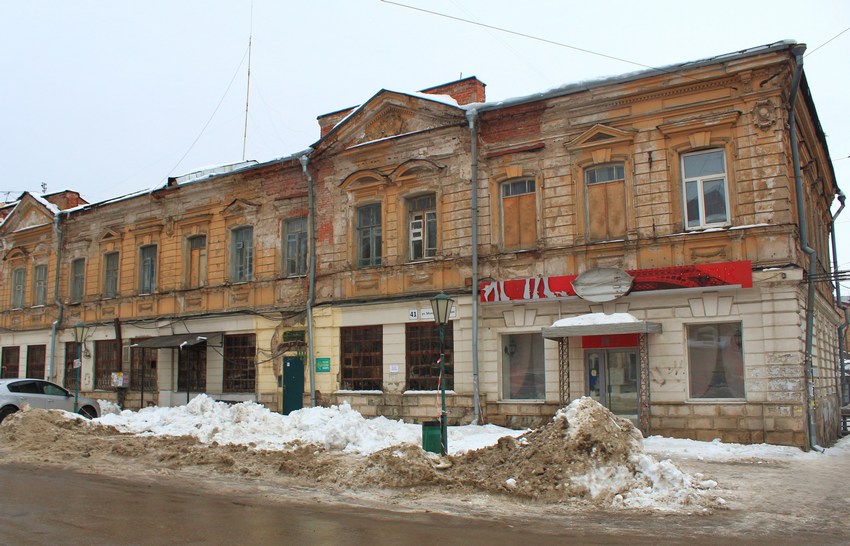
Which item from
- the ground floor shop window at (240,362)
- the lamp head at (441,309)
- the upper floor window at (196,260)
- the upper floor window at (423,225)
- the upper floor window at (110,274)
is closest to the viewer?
the lamp head at (441,309)

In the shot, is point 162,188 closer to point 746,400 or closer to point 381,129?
point 381,129

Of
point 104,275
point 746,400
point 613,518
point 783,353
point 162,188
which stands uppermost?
point 162,188

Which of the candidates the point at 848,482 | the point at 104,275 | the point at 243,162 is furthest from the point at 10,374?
the point at 848,482

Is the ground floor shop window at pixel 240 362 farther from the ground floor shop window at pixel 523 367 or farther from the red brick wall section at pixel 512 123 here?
the red brick wall section at pixel 512 123

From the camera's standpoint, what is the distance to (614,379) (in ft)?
56.7

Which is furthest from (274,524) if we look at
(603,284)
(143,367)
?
(143,367)

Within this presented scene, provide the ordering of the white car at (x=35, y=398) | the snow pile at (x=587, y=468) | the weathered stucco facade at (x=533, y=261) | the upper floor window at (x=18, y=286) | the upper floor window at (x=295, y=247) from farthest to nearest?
the upper floor window at (x=18, y=286)
the upper floor window at (x=295, y=247)
the white car at (x=35, y=398)
the weathered stucco facade at (x=533, y=261)
the snow pile at (x=587, y=468)

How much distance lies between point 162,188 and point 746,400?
2015cm

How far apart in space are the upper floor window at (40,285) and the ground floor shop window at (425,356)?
19.0 meters

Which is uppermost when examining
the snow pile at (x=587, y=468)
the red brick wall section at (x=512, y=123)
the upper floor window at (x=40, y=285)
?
the red brick wall section at (x=512, y=123)

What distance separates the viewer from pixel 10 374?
31.7 meters

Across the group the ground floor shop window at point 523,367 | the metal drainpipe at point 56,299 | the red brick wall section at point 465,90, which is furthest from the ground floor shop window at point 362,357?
the metal drainpipe at point 56,299

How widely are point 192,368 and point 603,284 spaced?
1467 cm

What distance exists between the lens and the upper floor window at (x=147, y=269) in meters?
27.0
